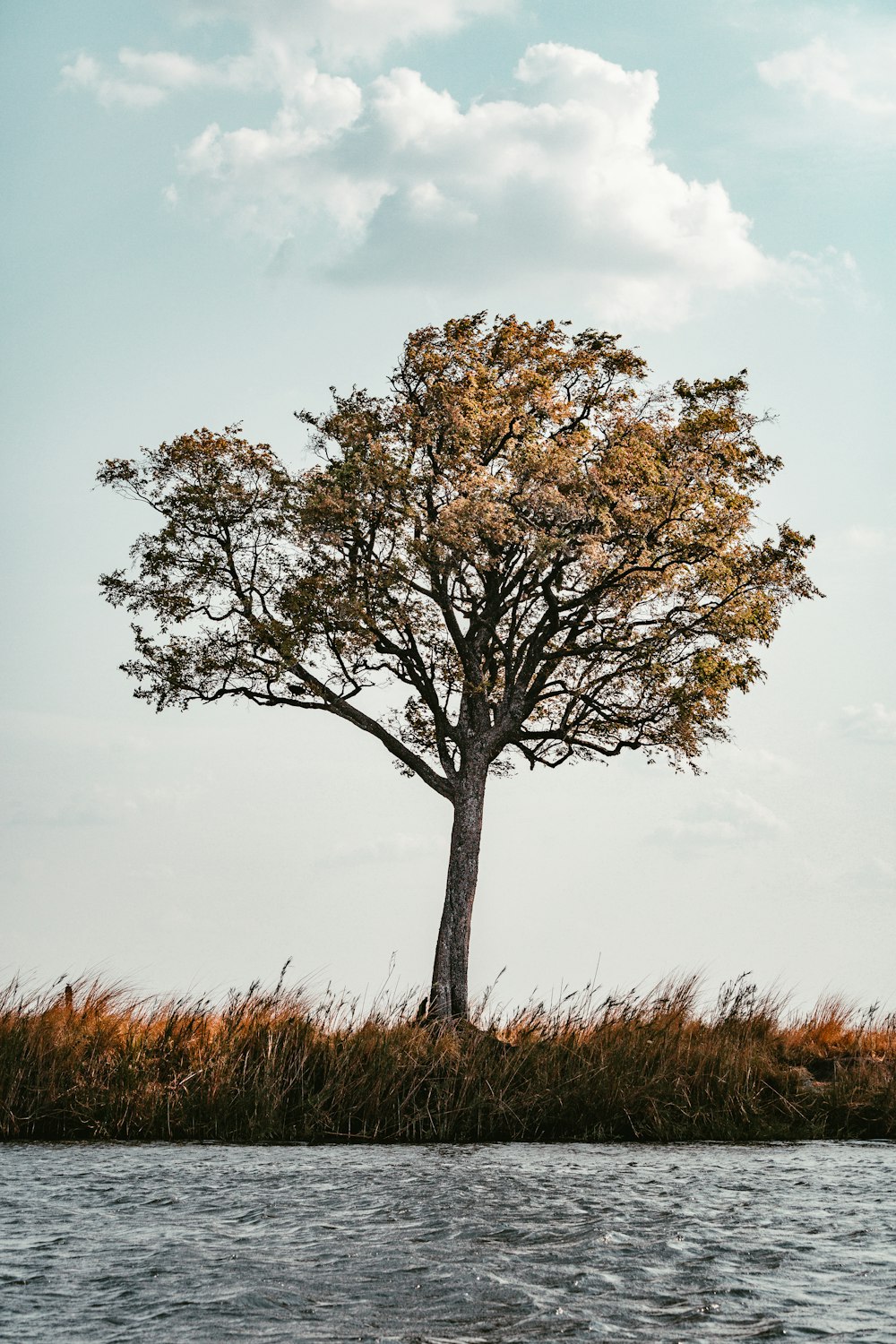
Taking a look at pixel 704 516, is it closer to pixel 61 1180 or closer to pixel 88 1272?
pixel 61 1180

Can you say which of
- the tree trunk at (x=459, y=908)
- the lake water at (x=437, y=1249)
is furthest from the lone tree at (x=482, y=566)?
the lake water at (x=437, y=1249)

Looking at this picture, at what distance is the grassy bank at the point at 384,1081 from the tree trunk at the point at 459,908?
25.9 feet

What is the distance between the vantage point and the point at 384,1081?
1523 cm

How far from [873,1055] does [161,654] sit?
59.7ft

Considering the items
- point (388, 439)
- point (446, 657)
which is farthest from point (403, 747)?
point (388, 439)

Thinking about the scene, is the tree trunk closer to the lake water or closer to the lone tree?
the lone tree

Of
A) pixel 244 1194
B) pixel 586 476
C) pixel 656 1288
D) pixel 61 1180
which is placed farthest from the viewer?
pixel 586 476

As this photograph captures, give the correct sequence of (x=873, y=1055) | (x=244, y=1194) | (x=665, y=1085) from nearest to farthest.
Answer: (x=244, y=1194) < (x=665, y=1085) < (x=873, y=1055)

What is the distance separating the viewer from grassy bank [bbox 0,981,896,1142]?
14.6 metres

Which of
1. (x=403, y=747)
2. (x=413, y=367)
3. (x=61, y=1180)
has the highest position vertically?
(x=413, y=367)

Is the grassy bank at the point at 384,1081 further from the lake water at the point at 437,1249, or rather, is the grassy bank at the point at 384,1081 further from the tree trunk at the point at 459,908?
the tree trunk at the point at 459,908

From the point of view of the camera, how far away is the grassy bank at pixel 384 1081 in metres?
14.6

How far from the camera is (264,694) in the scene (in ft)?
93.0

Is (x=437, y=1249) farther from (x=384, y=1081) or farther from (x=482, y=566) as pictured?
(x=482, y=566)
